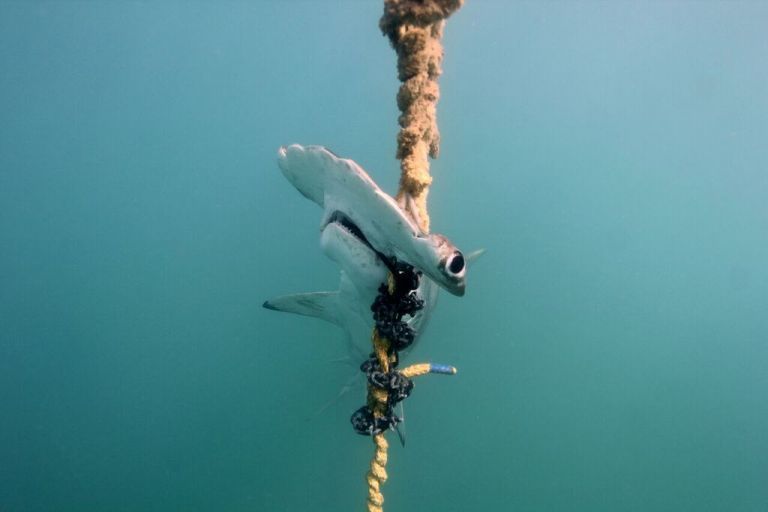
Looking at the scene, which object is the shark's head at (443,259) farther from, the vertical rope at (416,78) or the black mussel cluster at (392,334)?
the black mussel cluster at (392,334)

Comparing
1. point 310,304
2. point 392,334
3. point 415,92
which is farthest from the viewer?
point 310,304

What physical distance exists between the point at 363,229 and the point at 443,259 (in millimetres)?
681

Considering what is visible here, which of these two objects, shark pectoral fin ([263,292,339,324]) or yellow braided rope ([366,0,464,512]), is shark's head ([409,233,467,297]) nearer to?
yellow braided rope ([366,0,464,512])

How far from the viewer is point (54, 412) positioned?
955 inches

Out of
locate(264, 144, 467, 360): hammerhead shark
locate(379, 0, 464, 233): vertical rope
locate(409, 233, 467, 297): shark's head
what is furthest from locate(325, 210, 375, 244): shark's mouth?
locate(409, 233, 467, 297): shark's head

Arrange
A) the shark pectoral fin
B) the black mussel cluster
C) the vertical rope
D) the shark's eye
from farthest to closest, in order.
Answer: the shark pectoral fin
the black mussel cluster
the vertical rope
the shark's eye

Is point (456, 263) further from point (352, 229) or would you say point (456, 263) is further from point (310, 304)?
point (310, 304)

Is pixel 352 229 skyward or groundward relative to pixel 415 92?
groundward

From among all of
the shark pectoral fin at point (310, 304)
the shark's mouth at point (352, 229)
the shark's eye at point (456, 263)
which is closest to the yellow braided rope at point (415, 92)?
the shark's mouth at point (352, 229)

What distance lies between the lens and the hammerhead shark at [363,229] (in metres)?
1.98

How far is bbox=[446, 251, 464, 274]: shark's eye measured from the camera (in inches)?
75.2

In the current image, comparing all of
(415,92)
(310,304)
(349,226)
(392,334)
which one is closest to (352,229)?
(349,226)

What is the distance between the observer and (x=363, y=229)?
8.10 feet

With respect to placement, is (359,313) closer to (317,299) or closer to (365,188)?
(317,299)
